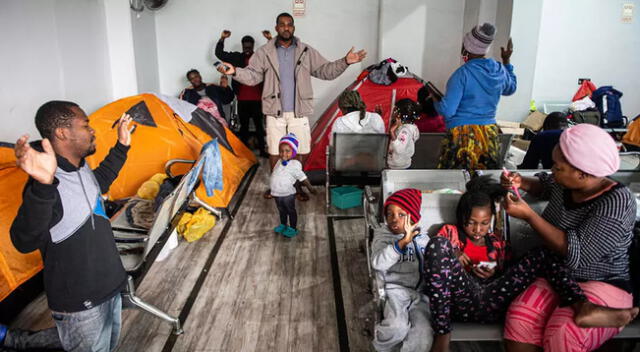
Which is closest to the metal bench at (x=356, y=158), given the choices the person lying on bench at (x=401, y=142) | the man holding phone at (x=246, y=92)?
the person lying on bench at (x=401, y=142)

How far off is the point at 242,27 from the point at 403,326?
556 centimetres

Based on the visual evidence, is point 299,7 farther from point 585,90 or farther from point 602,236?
point 602,236

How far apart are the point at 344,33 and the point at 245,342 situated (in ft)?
16.9

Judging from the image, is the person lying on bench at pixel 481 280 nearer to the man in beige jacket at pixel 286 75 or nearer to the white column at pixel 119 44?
the man in beige jacket at pixel 286 75

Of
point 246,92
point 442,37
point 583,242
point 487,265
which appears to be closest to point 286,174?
point 487,265

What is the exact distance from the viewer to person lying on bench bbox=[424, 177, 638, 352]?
1754 mm

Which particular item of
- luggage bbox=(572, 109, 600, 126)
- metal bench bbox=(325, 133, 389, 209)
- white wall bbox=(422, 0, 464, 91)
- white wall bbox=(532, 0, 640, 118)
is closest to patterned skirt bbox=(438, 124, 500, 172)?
metal bench bbox=(325, 133, 389, 209)

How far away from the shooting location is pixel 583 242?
1.77 metres

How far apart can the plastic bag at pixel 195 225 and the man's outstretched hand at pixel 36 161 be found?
6.74 ft

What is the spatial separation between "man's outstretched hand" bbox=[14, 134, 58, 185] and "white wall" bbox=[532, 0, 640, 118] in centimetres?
670

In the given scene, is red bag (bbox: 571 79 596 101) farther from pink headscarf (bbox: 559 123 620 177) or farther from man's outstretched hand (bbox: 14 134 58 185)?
man's outstretched hand (bbox: 14 134 58 185)

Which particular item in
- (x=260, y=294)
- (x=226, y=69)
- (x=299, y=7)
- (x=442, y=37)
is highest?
(x=299, y=7)

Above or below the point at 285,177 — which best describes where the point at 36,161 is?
above

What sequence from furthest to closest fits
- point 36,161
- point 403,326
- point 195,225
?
point 195,225, point 403,326, point 36,161
